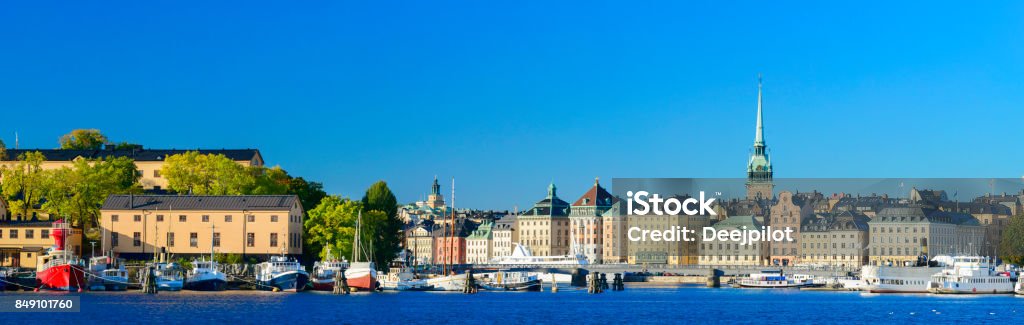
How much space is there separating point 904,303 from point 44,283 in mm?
57302

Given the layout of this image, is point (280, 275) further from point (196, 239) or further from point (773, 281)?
point (773, 281)

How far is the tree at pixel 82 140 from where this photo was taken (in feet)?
622

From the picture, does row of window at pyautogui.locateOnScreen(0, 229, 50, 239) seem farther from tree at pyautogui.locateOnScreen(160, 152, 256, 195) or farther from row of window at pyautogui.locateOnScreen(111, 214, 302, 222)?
tree at pyautogui.locateOnScreen(160, 152, 256, 195)

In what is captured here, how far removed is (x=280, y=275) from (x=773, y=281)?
2519 inches

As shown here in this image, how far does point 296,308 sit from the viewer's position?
10669 cm

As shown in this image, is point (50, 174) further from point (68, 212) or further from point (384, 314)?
point (384, 314)

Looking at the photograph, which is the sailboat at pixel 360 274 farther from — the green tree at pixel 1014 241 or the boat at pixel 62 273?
the green tree at pixel 1014 241

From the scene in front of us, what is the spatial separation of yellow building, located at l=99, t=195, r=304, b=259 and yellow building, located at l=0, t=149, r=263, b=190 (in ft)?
114

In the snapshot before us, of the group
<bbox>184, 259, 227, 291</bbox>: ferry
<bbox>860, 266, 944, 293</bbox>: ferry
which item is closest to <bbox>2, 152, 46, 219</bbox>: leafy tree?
<bbox>184, 259, 227, 291</bbox>: ferry

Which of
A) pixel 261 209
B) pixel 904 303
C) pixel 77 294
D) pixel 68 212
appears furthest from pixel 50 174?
pixel 904 303

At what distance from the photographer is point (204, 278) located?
126 meters

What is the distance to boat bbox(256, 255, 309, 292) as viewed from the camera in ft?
417

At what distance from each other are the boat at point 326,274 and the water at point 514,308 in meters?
1.61

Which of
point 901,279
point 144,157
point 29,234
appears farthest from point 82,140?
point 901,279
